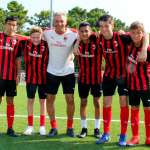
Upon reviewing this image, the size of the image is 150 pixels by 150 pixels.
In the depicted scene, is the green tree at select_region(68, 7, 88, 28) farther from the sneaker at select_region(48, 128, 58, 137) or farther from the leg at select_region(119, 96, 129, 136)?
the leg at select_region(119, 96, 129, 136)

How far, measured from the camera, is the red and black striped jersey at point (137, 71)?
20.8ft

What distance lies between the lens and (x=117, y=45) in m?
6.54

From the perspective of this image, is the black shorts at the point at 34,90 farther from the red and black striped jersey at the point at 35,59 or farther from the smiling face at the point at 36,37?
the smiling face at the point at 36,37

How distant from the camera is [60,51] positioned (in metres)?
6.98

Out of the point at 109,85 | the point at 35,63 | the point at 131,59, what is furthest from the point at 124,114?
the point at 35,63

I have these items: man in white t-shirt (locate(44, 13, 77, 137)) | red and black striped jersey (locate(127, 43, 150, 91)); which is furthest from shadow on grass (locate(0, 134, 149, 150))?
red and black striped jersey (locate(127, 43, 150, 91))

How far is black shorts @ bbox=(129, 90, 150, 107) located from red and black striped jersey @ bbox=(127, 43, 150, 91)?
0.21 ft

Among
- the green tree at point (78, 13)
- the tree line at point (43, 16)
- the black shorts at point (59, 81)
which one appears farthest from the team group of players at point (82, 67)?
the green tree at point (78, 13)

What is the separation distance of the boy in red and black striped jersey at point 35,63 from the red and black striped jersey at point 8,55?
12 centimetres

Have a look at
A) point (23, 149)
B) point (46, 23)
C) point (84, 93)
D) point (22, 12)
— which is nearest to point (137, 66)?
point (84, 93)

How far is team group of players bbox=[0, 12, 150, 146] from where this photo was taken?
6.45 metres

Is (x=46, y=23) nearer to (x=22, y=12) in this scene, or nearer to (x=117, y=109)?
(x=22, y=12)

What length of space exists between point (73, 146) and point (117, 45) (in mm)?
1700

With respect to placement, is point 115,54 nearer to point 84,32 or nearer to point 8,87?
point 84,32
